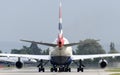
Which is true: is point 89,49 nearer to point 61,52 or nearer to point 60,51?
point 61,52

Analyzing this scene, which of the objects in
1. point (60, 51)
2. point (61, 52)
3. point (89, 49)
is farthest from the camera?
point (89, 49)

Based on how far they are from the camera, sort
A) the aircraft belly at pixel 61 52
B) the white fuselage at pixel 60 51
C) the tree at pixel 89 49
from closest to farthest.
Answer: the white fuselage at pixel 60 51, the aircraft belly at pixel 61 52, the tree at pixel 89 49

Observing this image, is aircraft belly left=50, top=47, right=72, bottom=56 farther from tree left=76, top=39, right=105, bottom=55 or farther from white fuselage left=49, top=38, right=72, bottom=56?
tree left=76, top=39, right=105, bottom=55

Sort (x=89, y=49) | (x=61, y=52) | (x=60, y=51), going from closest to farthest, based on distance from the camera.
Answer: (x=60, y=51) < (x=61, y=52) < (x=89, y=49)

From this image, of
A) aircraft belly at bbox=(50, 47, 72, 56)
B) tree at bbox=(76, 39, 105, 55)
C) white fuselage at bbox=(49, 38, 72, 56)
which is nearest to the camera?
white fuselage at bbox=(49, 38, 72, 56)

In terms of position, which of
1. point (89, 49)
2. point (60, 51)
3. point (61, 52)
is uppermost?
point (89, 49)

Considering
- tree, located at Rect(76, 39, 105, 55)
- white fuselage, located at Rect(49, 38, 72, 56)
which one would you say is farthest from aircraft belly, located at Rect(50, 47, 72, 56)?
tree, located at Rect(76, 39, 105, 55)

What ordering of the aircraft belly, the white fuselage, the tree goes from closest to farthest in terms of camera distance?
the white fuselage < the aircraft belly < the tree

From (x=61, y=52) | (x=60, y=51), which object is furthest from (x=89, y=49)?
(x=60, y=51)

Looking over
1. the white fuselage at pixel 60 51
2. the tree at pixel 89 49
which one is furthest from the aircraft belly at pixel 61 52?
the tree at pixel 89 49

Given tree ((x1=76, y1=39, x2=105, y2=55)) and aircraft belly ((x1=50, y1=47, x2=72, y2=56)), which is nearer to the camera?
aircraft belly ((x1=50, y1=47, x2=72, y2=56))

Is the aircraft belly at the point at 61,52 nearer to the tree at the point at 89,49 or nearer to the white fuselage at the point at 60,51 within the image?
the white fuselage at the point at 60,51

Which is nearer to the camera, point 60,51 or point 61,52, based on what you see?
point 60,51

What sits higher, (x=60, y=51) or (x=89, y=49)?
(x=89, y=49)
